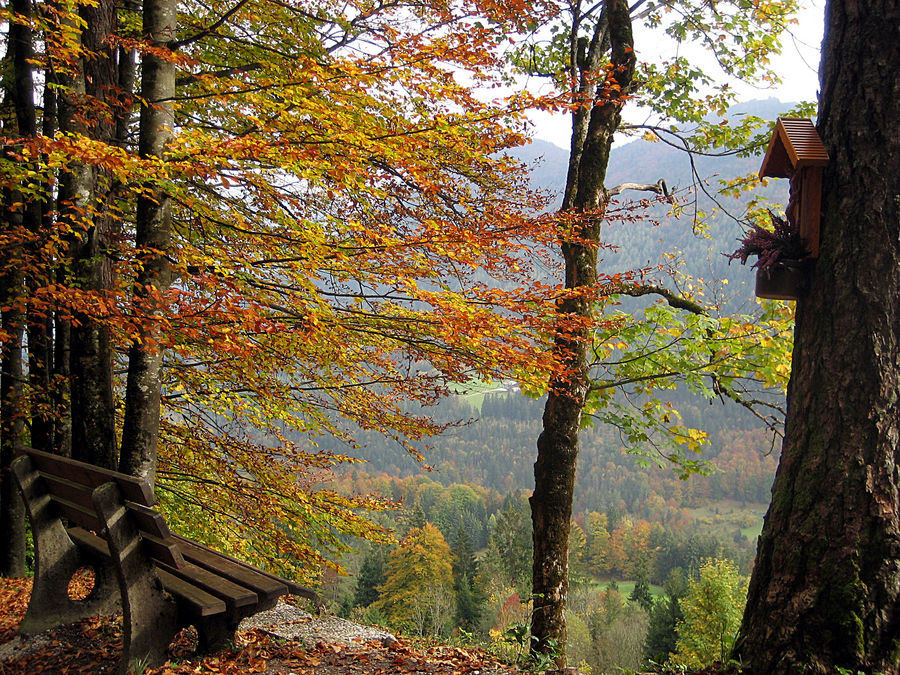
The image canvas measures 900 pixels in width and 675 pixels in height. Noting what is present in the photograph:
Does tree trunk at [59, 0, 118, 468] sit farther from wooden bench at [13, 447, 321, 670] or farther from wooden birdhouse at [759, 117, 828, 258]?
wooden birdhouse at [759, 117, 828, 258]

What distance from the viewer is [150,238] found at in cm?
432

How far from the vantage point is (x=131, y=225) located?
6.84 meters

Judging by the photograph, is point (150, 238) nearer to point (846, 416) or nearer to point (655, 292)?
point (846, 416)

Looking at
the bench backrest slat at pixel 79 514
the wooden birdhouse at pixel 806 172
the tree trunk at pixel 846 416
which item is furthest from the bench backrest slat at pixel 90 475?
the wooden birdhouse at pixel 806 172

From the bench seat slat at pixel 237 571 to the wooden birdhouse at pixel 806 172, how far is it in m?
3.26

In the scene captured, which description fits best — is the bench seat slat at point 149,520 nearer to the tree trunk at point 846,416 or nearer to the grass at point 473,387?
the grass at point 473,387

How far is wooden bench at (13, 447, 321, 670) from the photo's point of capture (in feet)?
9.59

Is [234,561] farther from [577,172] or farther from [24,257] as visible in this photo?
[577,172]

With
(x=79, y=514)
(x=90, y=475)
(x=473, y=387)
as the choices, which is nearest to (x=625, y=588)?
(x=473, y=387)

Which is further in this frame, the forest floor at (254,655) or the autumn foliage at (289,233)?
the autumn foliage at (289,233)

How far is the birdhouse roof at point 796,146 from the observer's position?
279cm

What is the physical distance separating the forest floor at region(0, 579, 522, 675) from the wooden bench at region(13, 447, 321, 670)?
131mm

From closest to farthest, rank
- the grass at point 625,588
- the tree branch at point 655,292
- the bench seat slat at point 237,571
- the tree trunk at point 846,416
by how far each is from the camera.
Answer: the tree trunk at point 846,416 < the bench seat slat at point 237,571 < the tree branch at point 655,292 < the grass at point 625,588

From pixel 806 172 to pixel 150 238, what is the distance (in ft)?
13.9
